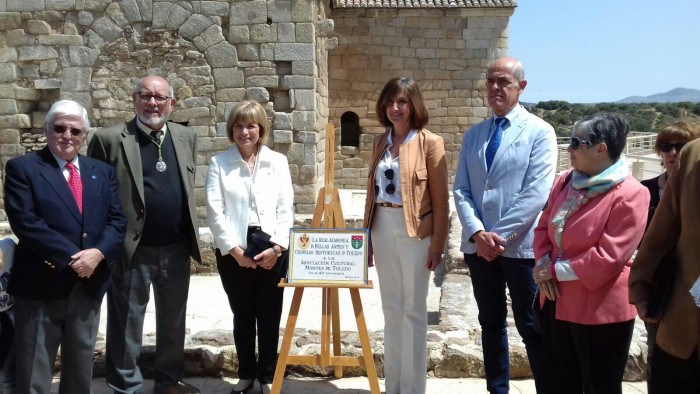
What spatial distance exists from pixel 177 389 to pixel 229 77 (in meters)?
5.78

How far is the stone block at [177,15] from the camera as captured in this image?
826 centimetres

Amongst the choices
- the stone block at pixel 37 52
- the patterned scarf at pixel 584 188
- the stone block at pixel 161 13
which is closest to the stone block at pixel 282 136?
the stone block at pixel 161 13

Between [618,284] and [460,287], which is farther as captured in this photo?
[460,287]

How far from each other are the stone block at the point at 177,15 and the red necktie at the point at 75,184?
234 inches

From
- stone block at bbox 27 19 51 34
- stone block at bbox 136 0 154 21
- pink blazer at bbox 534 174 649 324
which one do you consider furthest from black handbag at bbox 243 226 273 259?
stone block at bbox 27 19 51 34

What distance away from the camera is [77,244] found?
9.32 ft

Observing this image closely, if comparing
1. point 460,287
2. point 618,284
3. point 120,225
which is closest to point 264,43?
point 460,287

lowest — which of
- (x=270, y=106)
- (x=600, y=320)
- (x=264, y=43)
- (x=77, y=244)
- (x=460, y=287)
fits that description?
(x=460, y=287)

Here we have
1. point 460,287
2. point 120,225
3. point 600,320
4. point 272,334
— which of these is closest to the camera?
point 600,320

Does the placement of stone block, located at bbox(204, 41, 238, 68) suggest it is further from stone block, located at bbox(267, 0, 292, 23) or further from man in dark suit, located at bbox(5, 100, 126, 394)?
man in dark suit, located at bbox(5, 100, 126, 394)

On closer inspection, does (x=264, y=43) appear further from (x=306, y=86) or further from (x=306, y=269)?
(x=306, y=269)

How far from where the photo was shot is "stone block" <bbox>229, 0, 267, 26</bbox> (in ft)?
26.9

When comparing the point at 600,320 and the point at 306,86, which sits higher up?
the point at 306,86

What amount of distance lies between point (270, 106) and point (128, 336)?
562cm
